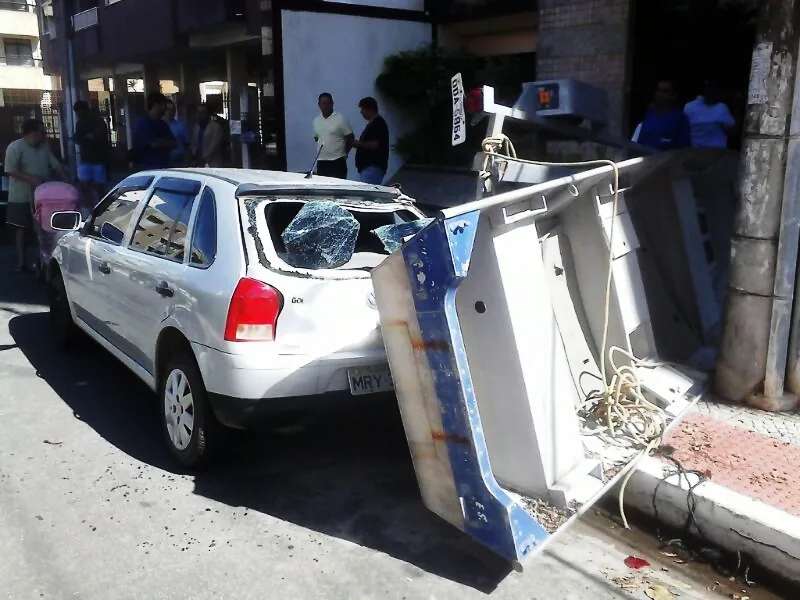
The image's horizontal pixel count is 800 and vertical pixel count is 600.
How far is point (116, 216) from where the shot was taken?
559cm

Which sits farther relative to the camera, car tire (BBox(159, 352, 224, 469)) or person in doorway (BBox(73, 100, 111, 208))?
person in doorway (BBox(73, 100, 111, 208))

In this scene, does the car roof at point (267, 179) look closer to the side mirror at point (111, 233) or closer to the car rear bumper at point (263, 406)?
the side mirror at point (111, 233)

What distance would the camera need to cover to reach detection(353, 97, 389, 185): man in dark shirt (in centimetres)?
928

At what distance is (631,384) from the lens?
4.36 m

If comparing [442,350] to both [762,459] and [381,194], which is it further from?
[762,459]

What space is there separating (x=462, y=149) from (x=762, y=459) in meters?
7.71

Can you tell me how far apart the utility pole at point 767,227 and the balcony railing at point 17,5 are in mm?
46895

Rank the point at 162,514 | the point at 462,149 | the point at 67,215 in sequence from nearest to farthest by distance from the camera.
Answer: the point at 162,514 < the point at 67,215 < the point at 462,149

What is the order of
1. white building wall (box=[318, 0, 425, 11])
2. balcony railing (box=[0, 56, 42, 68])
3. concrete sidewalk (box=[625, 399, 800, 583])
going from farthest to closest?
balcony railing (box=[0, 56, 42, 68]), white building wall (box=[318, 0, 425, 11]), concrete sidewalk (box=[625, 399, 800, 583])

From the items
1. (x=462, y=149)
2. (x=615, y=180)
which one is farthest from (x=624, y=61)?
(x=615, y=180)

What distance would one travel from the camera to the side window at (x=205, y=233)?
4219 millimetres

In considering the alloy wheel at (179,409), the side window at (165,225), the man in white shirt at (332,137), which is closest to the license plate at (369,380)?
the alloy wheel at (179,409)

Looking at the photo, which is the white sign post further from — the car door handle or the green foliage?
the green foliage

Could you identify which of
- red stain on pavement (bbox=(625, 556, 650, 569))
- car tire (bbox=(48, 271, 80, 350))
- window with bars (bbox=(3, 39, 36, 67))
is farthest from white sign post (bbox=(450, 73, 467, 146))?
window with bars (bbox=(3, 39, 36, 67))
